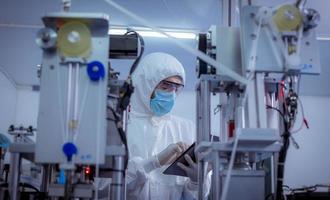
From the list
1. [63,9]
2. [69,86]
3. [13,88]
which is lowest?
[69,86]

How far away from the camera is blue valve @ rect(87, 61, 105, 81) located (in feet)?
3.76

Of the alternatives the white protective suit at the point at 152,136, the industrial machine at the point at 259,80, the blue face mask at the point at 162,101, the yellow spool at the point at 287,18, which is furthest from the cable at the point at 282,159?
the blue face mask at the point at 162,101

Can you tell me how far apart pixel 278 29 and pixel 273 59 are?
0.09m

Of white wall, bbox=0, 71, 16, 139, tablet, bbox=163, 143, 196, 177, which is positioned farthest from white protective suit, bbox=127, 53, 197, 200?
white wall, bbox=0, 71, 16, 139

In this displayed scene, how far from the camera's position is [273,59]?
49.2 inches

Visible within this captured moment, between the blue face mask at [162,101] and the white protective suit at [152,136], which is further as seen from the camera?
the blue face mask at [162,101]

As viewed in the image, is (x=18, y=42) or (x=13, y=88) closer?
(x=18, y=42)

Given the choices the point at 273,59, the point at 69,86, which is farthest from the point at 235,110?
the point at 69,86

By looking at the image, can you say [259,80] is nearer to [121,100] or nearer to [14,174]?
[121,100]

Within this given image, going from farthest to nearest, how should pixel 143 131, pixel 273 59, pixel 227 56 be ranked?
1. pixel 143 131
2. pixel 227 56
3. pixel 273 59

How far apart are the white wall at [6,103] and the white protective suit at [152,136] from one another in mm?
2415

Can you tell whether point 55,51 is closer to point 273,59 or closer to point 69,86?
point 69,86

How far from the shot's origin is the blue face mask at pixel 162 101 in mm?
2434

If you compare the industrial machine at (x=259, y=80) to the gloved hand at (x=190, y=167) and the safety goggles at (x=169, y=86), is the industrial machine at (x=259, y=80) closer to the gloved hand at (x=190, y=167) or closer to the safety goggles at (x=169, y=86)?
the gloved hand at (x=190, y=167)
